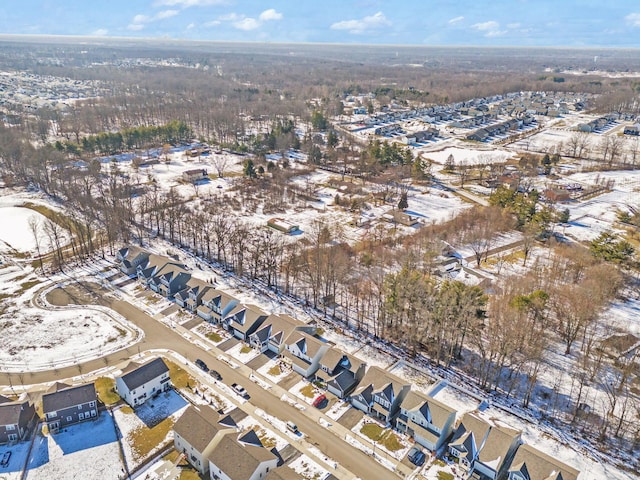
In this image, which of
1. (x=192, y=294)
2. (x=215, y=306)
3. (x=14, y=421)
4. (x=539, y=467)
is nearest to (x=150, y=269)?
(x=192, y=294)

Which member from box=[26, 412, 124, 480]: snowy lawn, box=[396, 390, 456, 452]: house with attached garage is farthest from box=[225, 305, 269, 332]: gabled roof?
box=[396, 390, 456, 452]: house with attached garage

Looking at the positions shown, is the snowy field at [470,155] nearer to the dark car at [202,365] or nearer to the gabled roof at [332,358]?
the gabled roof at [332,358]

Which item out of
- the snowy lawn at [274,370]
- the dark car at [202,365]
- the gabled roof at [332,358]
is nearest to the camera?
the gabled roof at [332,358]

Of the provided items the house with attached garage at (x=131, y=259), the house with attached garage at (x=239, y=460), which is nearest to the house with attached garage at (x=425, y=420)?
the house with attached garage at (x=239, y=460)

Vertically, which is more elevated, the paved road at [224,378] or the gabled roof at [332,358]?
the gabled roof at [332,358]

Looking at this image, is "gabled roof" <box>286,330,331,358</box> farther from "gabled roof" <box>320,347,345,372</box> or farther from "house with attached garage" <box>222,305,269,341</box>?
"house with attached garage" <box>222,305,269,341</box>

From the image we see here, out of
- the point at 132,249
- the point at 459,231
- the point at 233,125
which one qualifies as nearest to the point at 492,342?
the point at 459,231
